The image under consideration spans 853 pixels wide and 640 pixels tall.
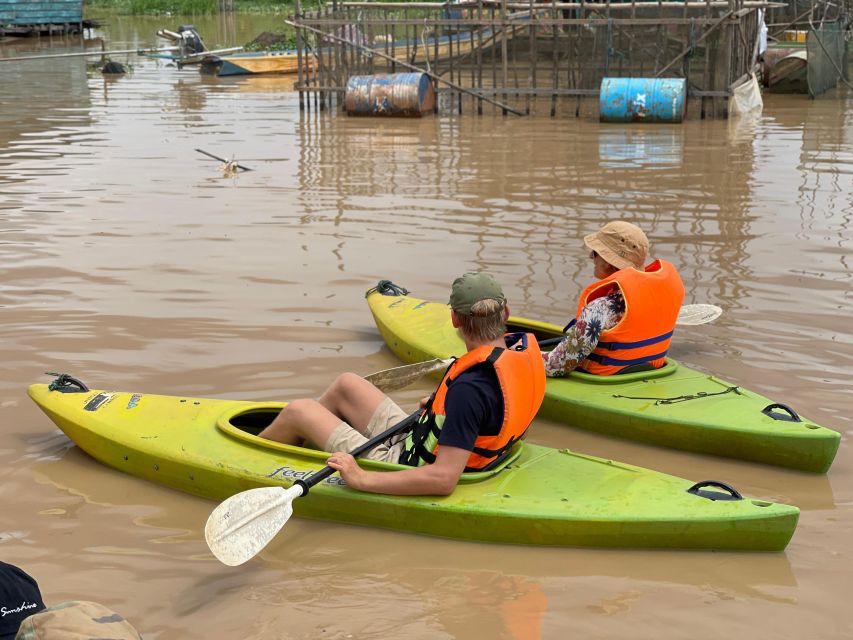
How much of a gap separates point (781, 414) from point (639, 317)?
812 mm

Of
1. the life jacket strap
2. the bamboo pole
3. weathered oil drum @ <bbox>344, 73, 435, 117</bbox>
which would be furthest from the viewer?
weathered oil drum @ <bbox>344, 73, 435, 117</bbox>

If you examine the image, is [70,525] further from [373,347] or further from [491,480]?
[373,347]

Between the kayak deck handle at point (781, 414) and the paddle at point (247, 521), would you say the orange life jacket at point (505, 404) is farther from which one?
the kayak deck handle at point (781, 414)

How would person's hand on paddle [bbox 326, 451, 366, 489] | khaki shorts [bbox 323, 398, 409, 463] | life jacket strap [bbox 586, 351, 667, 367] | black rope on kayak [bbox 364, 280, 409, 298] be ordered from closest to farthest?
1. person's hand on paddle [bbox 326, 451, 366, 489]
2. khaki shorts [bbox 323, 398, 409, 463]
3. life jacket strap [bbox 586, 351, 667, 367]
4. black rope on kayak [bbox 364, 280, 409, 298]

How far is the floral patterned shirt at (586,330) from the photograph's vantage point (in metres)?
5.34

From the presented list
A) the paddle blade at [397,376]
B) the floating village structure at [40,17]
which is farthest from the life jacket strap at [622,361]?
the floating village structure at [40,17]

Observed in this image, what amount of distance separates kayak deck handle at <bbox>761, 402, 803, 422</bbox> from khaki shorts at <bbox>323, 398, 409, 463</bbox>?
1759 mm

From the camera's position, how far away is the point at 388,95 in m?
17.0

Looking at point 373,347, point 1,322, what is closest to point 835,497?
Answer: point 373,347

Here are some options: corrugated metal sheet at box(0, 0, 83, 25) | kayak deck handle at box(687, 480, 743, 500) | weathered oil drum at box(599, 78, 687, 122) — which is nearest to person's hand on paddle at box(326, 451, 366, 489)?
kayak deck handle at box(687, 480, 743, 500)

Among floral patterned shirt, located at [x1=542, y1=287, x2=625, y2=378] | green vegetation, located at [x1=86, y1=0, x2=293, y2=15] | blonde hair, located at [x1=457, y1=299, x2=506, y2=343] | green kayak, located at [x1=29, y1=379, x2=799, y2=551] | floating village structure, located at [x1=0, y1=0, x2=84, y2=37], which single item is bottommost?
green kayak, located at [x1=29, y1=379, x2=799, y2=551]

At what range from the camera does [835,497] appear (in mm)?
4719

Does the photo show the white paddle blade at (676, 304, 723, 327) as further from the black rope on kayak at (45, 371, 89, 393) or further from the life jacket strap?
the black rope on kayak at (45, 371, 89, 393)

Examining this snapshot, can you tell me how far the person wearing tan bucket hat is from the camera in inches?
208
